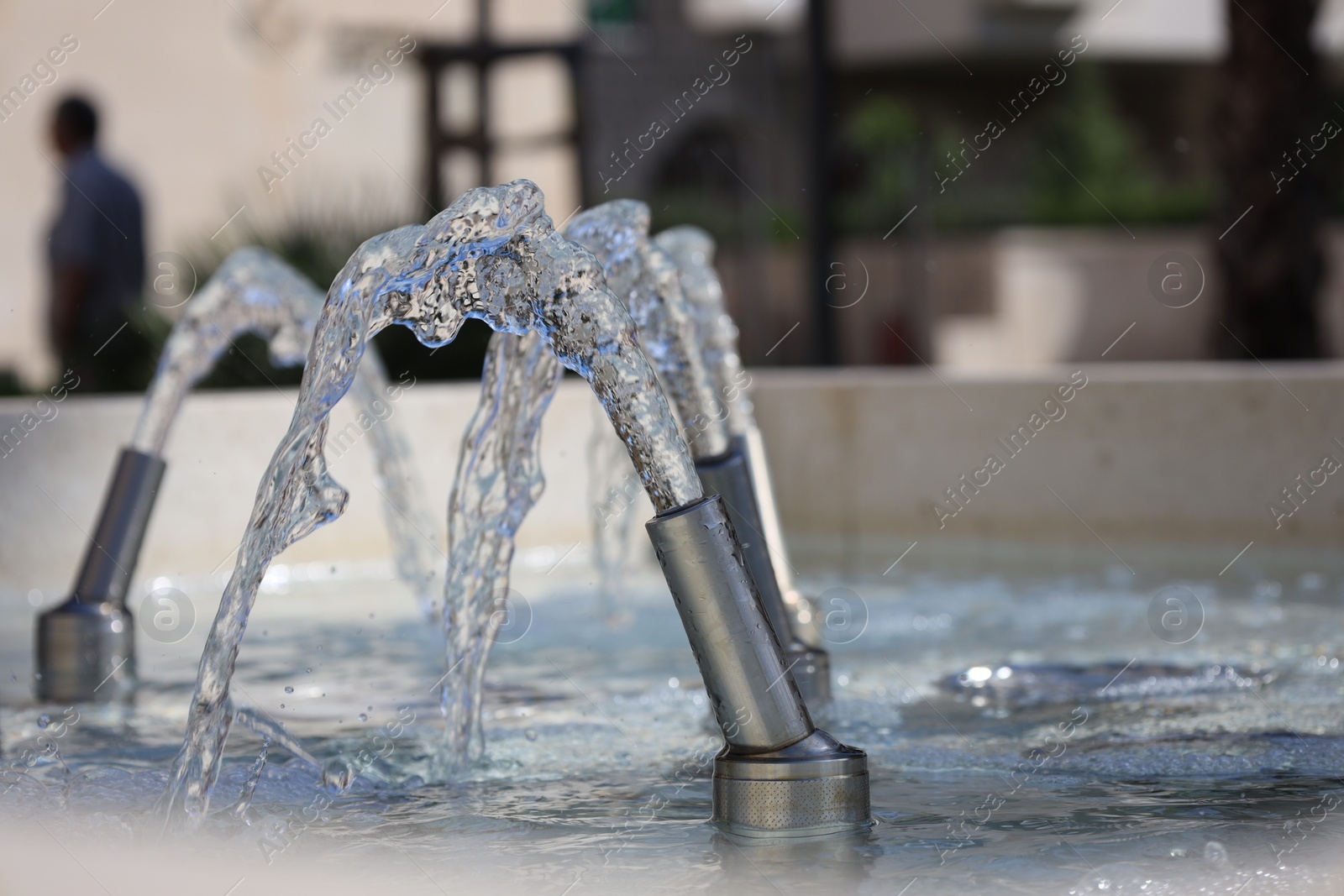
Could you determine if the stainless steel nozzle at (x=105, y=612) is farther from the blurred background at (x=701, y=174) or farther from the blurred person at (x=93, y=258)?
the blurred person at (x=93, y=258)

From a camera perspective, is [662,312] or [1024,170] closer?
[662,312]

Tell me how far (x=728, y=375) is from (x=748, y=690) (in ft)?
5.37

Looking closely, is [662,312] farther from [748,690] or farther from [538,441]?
[748,690]

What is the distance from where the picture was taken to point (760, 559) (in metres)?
3.10

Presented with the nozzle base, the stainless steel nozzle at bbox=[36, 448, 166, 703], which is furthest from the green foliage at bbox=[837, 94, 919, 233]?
the nozzle base

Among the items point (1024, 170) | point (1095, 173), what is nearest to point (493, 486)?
point (1024, 170)

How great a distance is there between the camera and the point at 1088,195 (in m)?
17.5

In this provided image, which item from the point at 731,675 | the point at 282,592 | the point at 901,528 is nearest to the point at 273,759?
the point at 731,675

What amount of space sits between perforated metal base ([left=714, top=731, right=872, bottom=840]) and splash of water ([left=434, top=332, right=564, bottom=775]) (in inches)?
36.8

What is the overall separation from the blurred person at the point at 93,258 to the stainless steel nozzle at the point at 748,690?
20.2 ft

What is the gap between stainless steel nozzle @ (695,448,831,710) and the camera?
3.10 meters

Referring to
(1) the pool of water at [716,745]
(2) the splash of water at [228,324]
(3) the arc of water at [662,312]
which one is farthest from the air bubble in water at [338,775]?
Answer: (2) the splash of water at [228,324]

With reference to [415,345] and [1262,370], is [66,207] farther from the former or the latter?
[1262,370]

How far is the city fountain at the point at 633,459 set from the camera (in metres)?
2.25
